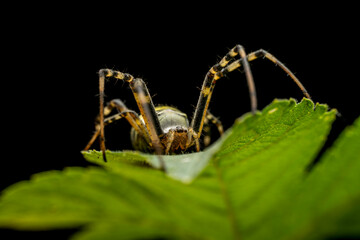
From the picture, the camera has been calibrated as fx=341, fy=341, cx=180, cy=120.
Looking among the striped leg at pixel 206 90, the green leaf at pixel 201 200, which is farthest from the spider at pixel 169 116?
the green leaf at pixel 201 200

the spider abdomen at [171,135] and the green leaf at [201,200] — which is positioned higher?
the spider abdomen at [171,135]

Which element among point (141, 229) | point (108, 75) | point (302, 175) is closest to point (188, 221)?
point (141, 229)

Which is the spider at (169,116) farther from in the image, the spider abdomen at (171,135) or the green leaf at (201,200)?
the green leaf at (201,200)

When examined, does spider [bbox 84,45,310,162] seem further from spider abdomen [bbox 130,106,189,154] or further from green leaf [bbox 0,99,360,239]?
green leaf [bbox 0,99,360,239]

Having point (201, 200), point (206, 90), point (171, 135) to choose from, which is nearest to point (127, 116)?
point (171, 135)

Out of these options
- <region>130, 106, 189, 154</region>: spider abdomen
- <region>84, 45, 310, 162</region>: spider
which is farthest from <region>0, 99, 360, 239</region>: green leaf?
<region>130, 106, 189, 154</region>: spider abdomen

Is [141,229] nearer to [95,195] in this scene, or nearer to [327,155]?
[95,195]

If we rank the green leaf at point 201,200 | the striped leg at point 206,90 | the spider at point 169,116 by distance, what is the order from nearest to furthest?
the green leaf at point 201,200 → the spider at point 169,116 → the striped leg at point 206,90

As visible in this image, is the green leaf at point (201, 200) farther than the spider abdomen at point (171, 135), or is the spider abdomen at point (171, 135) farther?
the spider abdomen at point (171, 135)
